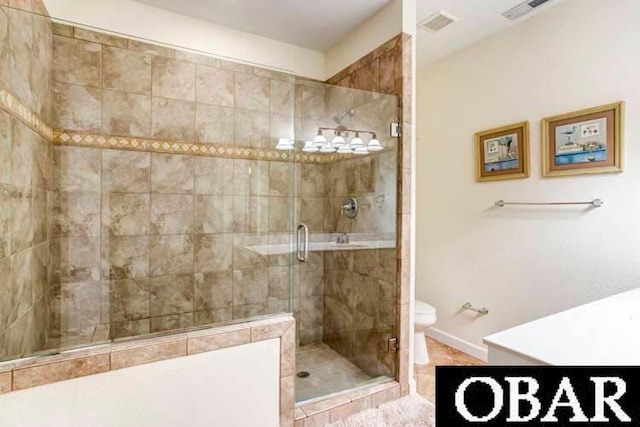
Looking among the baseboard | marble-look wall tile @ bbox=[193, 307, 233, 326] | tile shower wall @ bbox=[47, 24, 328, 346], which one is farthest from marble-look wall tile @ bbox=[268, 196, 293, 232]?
the baseboard

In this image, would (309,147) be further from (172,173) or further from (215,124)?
(172,173)

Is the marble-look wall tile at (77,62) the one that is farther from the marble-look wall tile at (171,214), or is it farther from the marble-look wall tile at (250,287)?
the marble-look wall tile at (250,287)

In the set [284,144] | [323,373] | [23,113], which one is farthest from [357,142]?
[23,113]

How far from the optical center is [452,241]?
294 centimetres

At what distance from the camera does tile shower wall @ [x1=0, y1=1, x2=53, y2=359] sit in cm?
137

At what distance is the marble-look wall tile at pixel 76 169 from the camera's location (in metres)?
2.00

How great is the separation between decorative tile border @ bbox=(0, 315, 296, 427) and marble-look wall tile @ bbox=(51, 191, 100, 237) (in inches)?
40.5

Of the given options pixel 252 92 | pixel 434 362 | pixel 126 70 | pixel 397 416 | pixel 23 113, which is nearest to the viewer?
pixel 23 113

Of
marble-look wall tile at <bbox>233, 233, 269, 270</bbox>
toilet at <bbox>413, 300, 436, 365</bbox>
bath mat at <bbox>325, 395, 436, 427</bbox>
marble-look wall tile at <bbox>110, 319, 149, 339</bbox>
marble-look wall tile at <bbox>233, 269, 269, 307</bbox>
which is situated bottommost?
bath mat at <bbox>325, 395, 436, 427</bbox>

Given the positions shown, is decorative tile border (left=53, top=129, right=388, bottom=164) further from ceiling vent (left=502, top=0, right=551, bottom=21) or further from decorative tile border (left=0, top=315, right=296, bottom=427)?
ceiling vent (left=502, top=0, right=551, bottom=21)

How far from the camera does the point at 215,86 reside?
7.83 feet

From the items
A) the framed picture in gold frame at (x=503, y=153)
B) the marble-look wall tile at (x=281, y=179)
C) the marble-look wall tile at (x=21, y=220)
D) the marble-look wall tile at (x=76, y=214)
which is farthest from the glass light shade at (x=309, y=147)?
the marble-look wall tile at (x=21, y=220)

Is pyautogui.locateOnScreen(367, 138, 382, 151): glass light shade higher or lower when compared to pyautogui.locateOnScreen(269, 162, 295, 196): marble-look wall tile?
higher

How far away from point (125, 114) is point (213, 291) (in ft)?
4.40
